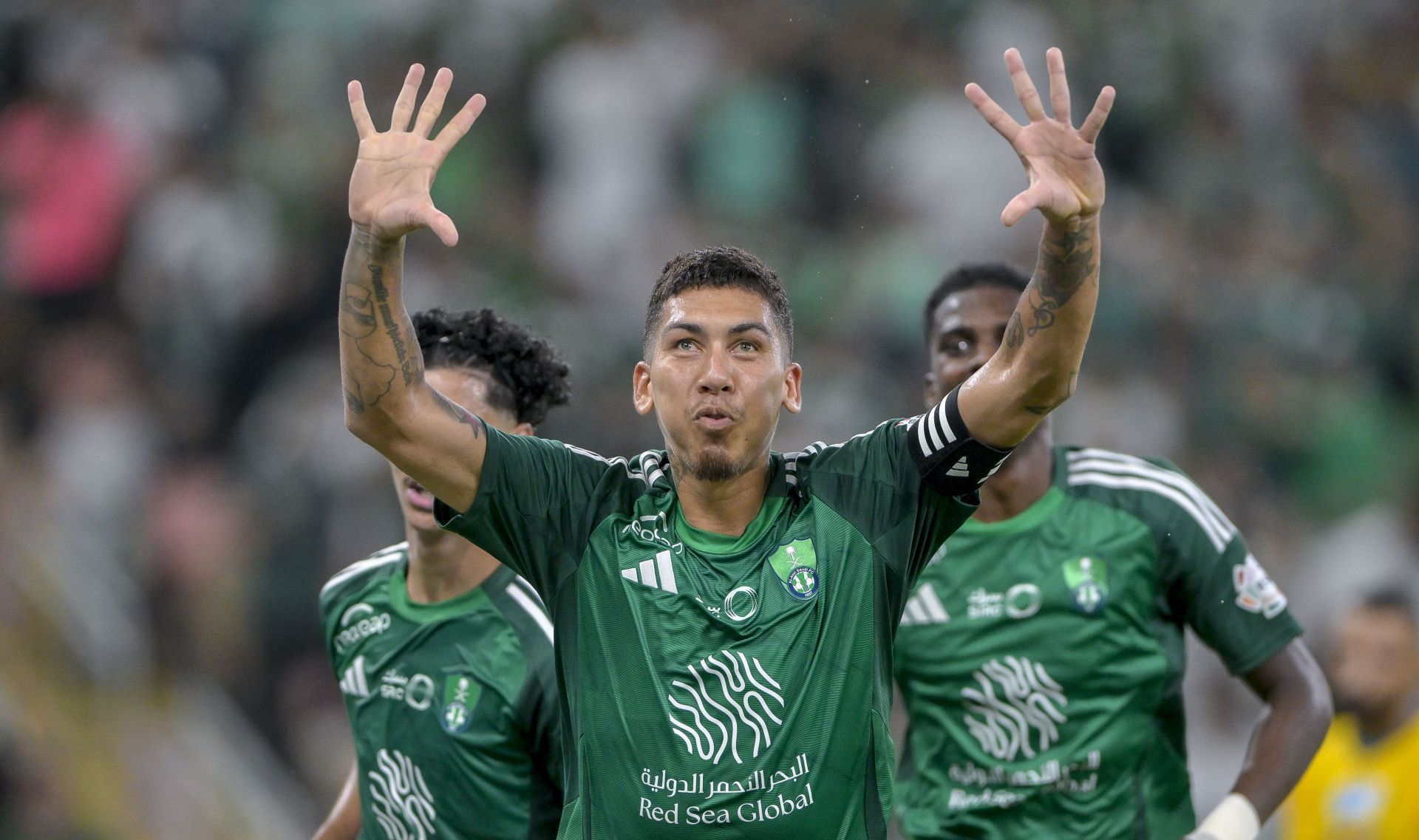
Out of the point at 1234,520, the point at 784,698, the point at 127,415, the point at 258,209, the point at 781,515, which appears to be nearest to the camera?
the point at 784,698

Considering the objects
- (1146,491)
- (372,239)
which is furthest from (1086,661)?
(372,239)

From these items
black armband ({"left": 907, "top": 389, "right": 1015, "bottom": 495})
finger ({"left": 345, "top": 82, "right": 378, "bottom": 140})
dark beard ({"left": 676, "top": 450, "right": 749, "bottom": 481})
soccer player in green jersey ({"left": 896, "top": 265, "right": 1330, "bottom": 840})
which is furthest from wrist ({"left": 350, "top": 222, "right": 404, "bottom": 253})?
soccer player in green jersey ({"left": 896, "top": 265, "right": 1330, "bottom": 840})

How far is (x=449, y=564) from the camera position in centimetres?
436

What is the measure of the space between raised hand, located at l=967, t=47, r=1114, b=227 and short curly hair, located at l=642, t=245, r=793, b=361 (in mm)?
634

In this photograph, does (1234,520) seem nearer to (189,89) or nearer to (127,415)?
(127,415)

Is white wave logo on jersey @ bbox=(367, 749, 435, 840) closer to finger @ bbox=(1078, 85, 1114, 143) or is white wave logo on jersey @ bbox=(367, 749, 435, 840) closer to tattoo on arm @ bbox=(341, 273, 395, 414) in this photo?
tattoo on arm @ bbox=(341, 273, 395, 414)

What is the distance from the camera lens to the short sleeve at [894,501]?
3.33 meters

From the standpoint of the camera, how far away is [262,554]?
885 cm

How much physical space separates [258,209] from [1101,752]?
7224mm

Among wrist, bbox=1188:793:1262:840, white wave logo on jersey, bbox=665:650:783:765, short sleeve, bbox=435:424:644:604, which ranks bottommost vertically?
wrist, bbox=1188:793:1262:840

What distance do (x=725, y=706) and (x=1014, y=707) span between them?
1.62 metres

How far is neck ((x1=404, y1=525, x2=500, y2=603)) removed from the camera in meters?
4.35

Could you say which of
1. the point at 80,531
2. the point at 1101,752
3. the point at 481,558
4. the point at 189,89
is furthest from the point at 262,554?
the point at 1101,752

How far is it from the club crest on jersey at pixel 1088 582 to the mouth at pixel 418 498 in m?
1.80
